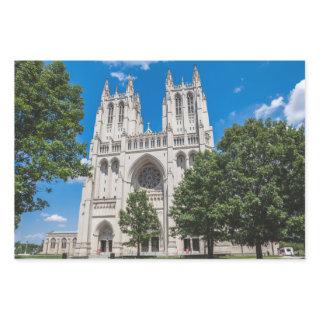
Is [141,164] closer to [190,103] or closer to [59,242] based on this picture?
[190,103]

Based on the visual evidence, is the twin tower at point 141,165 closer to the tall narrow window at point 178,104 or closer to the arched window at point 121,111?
the tall narrow window at point 178,104

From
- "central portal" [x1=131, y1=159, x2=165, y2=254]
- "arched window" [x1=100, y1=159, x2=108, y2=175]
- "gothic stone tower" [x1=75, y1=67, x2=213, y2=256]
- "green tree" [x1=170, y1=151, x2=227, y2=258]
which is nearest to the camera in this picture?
"green tree" [x1=170, y1=151, x2=227, y2=258]

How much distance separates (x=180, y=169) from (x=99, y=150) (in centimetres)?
1045

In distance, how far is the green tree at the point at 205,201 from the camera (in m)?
11.7

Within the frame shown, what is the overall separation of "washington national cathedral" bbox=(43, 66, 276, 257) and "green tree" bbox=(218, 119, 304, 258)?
15235mm

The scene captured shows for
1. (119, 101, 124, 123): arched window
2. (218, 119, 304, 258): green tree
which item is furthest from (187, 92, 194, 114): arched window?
(218, 119, 304, 258): green tree

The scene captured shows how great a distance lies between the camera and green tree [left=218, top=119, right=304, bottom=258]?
995 centimetres

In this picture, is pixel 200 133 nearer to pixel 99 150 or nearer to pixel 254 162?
pixel 99 150

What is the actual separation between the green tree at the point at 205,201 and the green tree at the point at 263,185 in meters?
0.61

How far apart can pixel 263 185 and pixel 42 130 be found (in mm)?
8241

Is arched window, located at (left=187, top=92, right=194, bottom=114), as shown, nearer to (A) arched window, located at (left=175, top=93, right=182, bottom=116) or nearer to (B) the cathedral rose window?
(A) arched window, located at (left=175, top=93, right=182, bottom=116)

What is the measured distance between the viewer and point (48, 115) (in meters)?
9.62

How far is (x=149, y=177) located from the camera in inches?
1251
